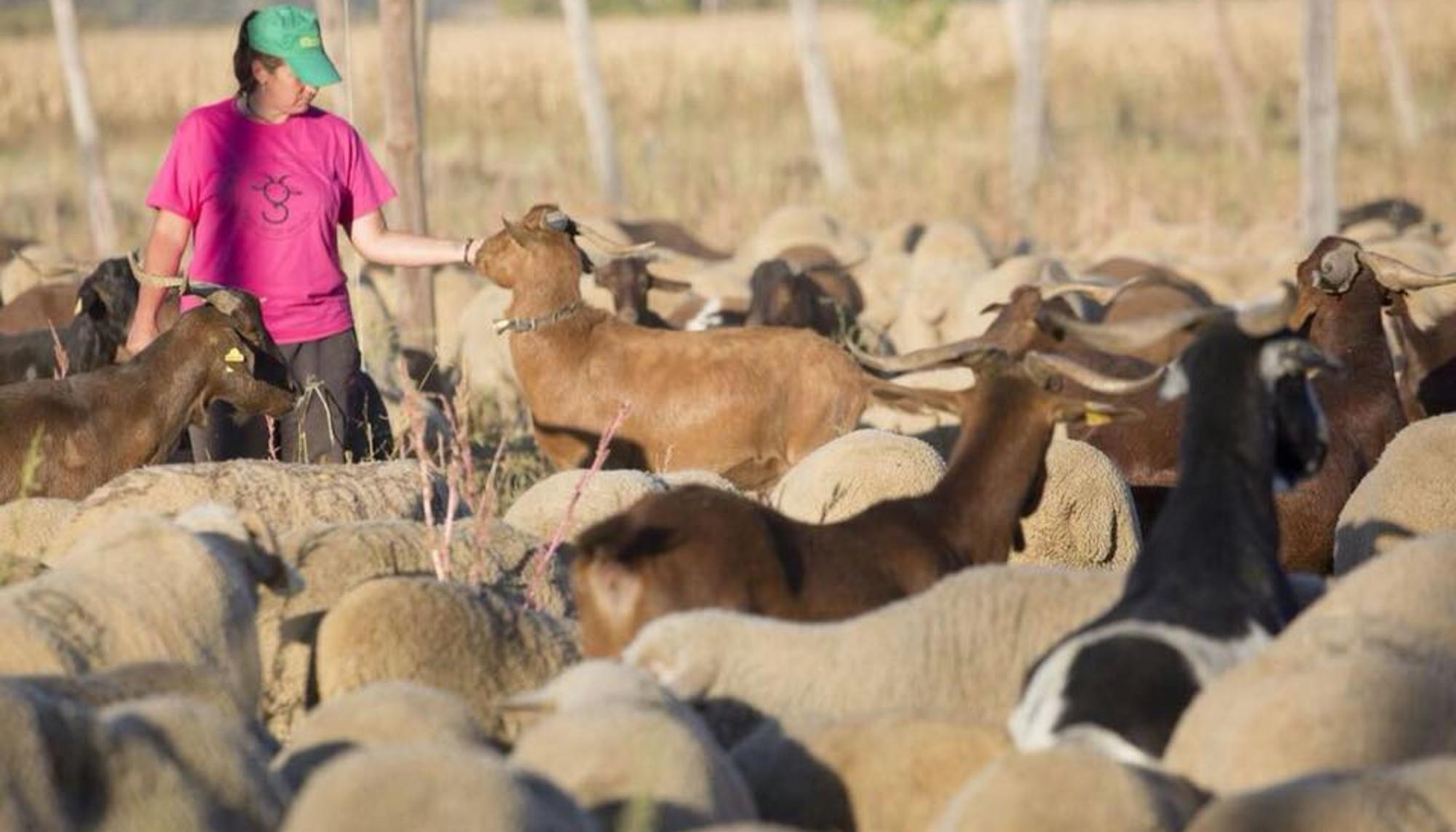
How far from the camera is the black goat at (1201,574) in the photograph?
18.6ft

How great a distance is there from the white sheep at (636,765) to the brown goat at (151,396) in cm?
419

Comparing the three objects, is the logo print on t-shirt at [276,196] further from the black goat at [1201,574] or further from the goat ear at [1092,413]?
the black goat at [1201,574]

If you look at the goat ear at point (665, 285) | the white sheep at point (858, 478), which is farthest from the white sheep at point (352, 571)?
the goat ear at point (665, 285)

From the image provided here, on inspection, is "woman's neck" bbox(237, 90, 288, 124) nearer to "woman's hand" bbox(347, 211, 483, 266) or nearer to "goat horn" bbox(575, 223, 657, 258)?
"woman's hand" bbox(347, 211, 483, 266)

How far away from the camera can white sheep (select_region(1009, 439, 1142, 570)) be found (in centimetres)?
936

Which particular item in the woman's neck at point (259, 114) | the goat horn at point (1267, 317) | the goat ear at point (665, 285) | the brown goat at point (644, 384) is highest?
the goat horn at point (1267, 317)

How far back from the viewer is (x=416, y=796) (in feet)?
15.1

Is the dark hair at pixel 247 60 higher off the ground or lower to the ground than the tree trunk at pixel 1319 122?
higher

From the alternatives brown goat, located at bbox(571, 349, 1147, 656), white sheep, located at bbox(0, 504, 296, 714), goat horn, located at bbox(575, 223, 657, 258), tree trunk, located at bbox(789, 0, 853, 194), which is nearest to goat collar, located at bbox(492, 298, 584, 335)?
goat horn, located at bbox(575, 223, 657, 258)

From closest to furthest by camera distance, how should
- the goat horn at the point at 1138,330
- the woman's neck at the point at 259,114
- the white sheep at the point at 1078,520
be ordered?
the goat horn at the point at 1138,330, the white sheep at the point at 1078,520, the woman's neck at the point at 259,114

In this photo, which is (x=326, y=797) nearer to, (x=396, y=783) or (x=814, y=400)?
(x=396, y=783)

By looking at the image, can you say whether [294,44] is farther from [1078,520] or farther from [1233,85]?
[1233,85]

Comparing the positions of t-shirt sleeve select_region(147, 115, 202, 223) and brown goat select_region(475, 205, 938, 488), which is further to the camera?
brown goat select_region(475, 205, 938, 488)

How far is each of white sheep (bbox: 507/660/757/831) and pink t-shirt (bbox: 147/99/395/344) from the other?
4.72m
